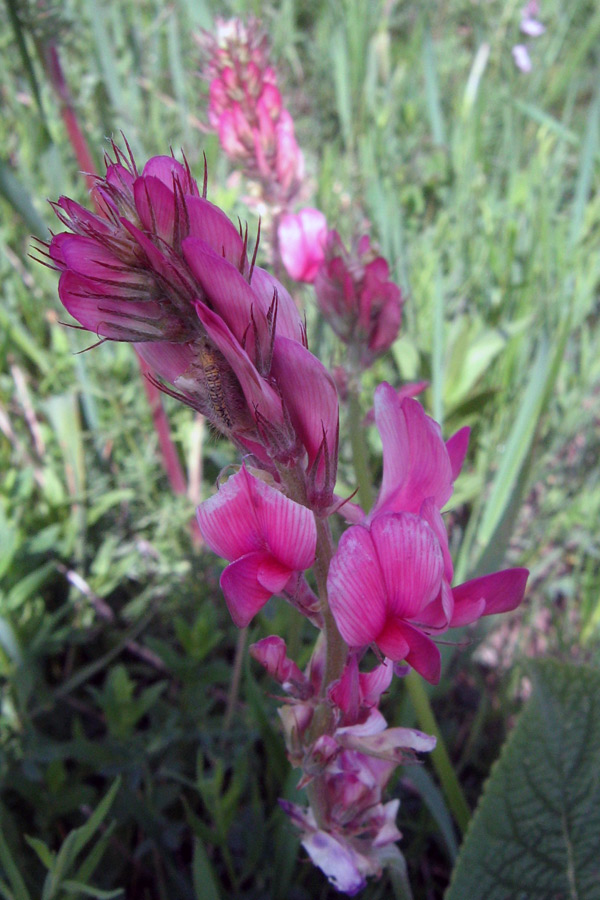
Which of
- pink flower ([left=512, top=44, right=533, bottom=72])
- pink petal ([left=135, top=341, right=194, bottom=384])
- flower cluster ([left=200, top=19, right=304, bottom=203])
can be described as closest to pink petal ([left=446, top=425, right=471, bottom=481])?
pink petal ([left=135, top=341, right=194, bottom=384])

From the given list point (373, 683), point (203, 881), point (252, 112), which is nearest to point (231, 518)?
point (373, 683)

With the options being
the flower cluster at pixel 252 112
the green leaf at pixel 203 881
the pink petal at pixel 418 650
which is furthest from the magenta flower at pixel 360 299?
the green leaf at pixel 203 881

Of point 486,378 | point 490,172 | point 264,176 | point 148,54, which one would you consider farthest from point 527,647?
point 148,54

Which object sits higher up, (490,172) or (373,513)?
(490,172)

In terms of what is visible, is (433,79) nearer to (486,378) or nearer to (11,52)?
(486,378)

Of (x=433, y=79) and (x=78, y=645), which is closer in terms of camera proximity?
(x=78, y=645)

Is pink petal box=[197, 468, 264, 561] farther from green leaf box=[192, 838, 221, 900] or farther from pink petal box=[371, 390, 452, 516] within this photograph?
green leaf box=[192, 838, 221, 900]
